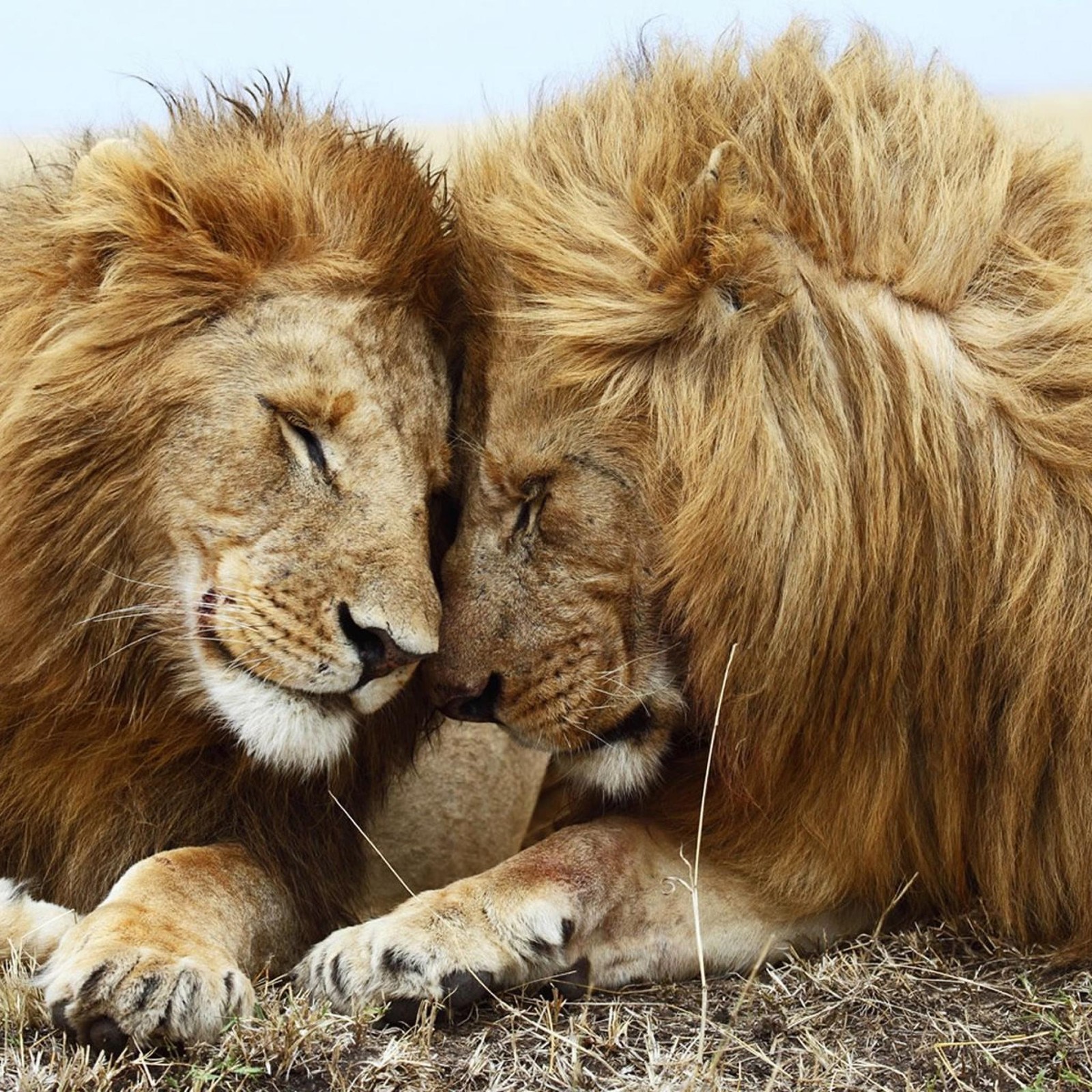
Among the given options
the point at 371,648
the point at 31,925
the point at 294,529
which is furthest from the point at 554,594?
the point at 31,925

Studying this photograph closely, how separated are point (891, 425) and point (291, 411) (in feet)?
3.49

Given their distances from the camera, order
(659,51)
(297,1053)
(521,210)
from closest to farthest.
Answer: (297,1053) → (521,210) → (659,51)

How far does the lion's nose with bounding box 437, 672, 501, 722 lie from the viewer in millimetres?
3164

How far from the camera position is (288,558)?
3.01m

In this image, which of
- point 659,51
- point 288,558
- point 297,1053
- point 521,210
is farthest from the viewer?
point 659,51

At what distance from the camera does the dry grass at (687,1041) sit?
2.60 meters

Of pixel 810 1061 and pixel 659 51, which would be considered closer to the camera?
pixel 810 1061

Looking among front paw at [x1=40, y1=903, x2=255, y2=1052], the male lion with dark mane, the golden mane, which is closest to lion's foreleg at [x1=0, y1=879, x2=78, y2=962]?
the male lion with dark mane

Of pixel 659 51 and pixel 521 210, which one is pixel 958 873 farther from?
pixel 659 51

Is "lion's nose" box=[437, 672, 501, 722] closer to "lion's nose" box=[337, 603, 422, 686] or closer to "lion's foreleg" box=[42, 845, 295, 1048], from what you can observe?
"lion's nose" box=[337, 603, 422, 686]

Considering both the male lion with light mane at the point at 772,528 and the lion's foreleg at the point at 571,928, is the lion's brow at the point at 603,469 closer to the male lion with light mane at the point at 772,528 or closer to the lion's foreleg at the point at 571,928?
the male lion with light mane at the point at 772,528

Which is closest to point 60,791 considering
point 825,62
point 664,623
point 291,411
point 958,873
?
point 291,411

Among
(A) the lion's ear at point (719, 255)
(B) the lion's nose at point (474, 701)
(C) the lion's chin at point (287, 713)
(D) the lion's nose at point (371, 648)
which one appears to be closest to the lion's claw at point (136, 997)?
(C) the lion's chin at point (287, 713)

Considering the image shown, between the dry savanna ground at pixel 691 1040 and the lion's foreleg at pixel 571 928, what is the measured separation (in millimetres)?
60
